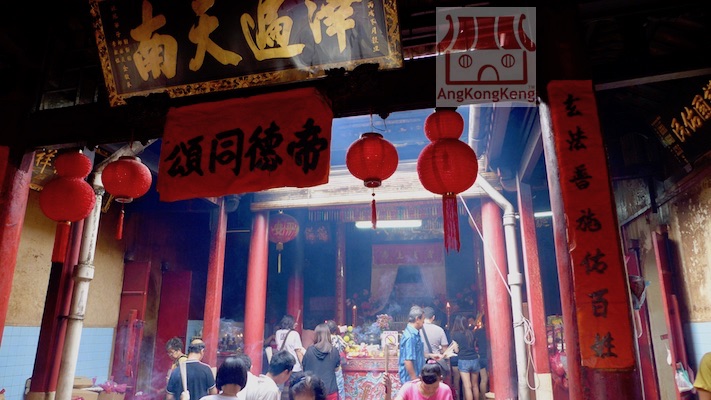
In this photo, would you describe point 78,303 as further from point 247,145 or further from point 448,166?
point 448,166

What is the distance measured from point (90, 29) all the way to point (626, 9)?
5.11 metres

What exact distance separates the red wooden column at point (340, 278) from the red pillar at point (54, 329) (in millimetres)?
7656

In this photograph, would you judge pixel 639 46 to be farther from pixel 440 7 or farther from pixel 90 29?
pixel 90 29

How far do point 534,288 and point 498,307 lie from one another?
3.03 ft

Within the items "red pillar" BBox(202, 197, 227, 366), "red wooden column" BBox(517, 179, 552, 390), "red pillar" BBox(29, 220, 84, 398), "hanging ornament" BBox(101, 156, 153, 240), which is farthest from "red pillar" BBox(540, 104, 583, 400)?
"red pillar" BBox(202, 197, 227, 366)

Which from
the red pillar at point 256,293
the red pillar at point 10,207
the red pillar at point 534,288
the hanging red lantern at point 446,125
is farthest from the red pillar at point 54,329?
the red pillar at point 534,288

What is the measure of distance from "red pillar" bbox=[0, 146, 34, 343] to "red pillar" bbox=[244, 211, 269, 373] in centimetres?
514

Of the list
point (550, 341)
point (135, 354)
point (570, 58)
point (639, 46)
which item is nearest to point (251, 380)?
point (570, 58)

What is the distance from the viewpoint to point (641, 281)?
157 inches

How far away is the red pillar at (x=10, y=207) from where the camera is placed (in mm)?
4125

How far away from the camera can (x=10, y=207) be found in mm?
4262

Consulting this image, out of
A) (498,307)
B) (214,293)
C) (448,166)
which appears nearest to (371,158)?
(448,166)

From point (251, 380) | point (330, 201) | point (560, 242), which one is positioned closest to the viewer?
point (560, 242)

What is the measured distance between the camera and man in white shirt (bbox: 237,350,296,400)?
183 inches
